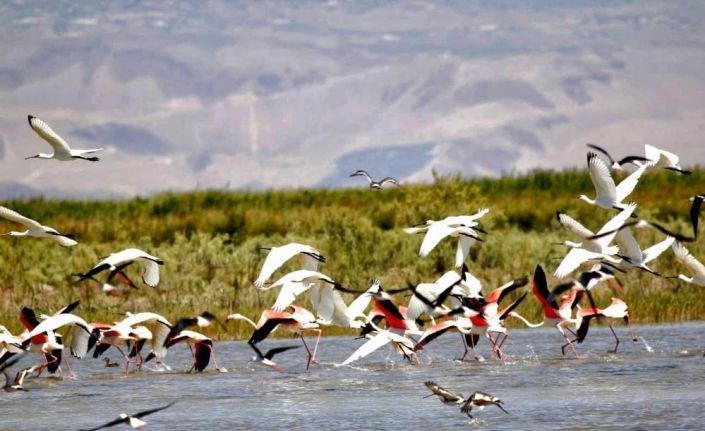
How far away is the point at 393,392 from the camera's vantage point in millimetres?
11984

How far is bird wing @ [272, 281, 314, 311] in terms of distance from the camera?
12.6m

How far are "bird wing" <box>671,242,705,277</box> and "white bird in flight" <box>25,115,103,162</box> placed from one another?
18.5ft

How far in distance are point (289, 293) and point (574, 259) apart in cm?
260

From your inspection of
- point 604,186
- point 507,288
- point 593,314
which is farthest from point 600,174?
point 593,314

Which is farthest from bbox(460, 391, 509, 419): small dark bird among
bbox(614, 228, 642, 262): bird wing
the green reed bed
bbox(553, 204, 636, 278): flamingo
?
the green reed bed

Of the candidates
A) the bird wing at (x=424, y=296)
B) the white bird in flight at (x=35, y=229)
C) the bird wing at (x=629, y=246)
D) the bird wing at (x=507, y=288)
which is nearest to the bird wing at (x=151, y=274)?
the white bird in flight at (x=35, y=229)

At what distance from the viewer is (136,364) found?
46.5 feet

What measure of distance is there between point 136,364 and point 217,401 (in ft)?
8.75

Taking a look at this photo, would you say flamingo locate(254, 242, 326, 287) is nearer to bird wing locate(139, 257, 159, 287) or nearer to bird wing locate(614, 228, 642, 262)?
bird wing locate(139, 257, 159, 287)

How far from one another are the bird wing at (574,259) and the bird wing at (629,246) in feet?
2.24

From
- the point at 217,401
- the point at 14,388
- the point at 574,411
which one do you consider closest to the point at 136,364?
the point at 14,388

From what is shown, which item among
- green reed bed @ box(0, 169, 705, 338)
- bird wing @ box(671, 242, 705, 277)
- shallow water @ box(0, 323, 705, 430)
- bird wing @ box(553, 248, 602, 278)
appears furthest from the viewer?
green reed bed @ box(0, 169, 705, 338)

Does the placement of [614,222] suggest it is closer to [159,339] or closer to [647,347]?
[647,347]

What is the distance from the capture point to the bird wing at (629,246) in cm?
1298
